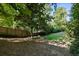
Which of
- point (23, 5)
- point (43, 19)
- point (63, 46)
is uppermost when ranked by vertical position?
point (23, 5)

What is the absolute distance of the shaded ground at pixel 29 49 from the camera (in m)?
2.19

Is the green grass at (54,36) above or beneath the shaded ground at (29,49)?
above

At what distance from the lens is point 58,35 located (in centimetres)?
220

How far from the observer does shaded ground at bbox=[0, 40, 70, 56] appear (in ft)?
7.18

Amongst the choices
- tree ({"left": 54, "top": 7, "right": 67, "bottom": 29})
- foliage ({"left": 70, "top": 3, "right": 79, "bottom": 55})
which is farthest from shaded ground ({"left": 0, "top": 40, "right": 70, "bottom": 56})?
tree ({"left": 54, "top": 7, "right": 67, "bottom": 29})

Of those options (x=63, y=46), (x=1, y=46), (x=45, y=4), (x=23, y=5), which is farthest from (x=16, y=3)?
(x=63, y=46)

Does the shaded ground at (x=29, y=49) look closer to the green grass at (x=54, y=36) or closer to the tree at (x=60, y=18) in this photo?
the green grass at (x=54, y=36)

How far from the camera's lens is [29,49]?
220 cm

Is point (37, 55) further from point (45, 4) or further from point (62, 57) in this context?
point (45, 4)

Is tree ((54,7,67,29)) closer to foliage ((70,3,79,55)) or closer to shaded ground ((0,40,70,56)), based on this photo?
foliage ((70,3,79,55))

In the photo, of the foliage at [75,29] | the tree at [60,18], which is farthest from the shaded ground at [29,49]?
the tree at [60,18]

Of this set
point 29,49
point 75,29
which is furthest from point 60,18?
point 29,49

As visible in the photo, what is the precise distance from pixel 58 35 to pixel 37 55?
1.19 ft

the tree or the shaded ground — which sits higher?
the tree
